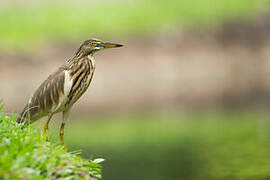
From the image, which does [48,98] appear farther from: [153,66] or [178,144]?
[153,66]

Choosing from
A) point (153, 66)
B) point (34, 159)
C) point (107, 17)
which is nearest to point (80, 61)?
point (34, 159)

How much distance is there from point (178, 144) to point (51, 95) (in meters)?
11.0

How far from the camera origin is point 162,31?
3475cm

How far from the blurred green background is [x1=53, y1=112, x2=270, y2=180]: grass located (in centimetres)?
7

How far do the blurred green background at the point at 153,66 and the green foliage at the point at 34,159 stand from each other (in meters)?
11.4

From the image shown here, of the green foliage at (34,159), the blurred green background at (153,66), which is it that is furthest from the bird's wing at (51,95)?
the blurred green background at (153,66)

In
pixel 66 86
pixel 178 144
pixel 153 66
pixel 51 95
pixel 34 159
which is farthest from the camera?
pixel 153 66

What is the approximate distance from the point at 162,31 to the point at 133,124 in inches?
559

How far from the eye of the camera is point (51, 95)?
677 centimetres

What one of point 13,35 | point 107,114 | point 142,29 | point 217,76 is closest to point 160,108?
point 107,114

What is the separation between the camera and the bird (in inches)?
263

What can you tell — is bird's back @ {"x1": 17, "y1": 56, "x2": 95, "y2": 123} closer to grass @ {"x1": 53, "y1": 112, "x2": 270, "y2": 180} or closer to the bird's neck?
the bird's neck

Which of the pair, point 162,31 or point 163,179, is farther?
point 162,31

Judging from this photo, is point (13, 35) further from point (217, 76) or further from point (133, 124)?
point (133, 124)
